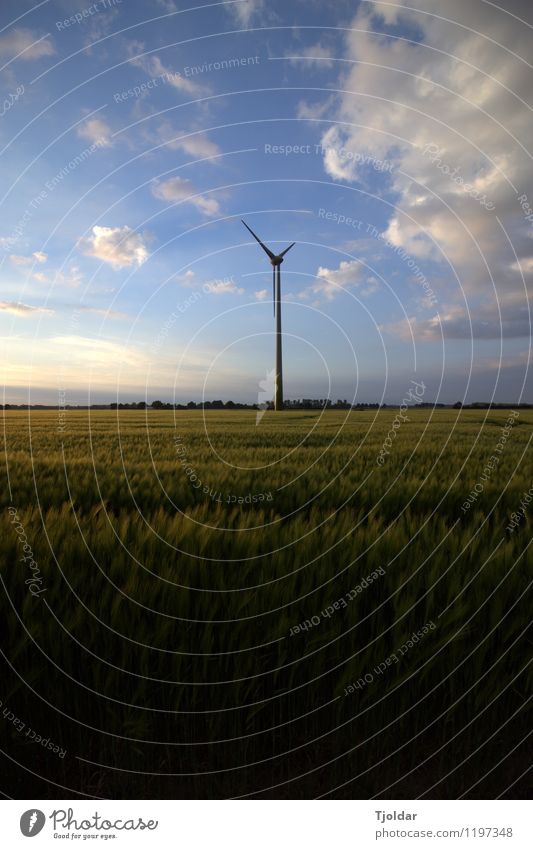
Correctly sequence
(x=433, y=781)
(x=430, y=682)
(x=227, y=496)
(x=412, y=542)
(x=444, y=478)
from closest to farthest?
(x=433, y=781), (x=430, y=682), (x=412, y=542), (x=227, y=496), (x=444, y=478)

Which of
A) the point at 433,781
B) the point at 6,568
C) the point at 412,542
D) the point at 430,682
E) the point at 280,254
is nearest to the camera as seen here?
the point at 433,781

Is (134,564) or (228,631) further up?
(134,564)

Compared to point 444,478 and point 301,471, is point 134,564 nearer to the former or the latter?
point 301,471

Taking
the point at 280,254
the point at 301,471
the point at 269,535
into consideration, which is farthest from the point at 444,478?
the point at 280,254

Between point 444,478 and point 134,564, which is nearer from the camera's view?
point 134,564

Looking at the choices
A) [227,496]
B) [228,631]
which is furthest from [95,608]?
[227,496]

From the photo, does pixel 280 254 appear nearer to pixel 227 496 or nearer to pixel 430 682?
pixel 227 496
